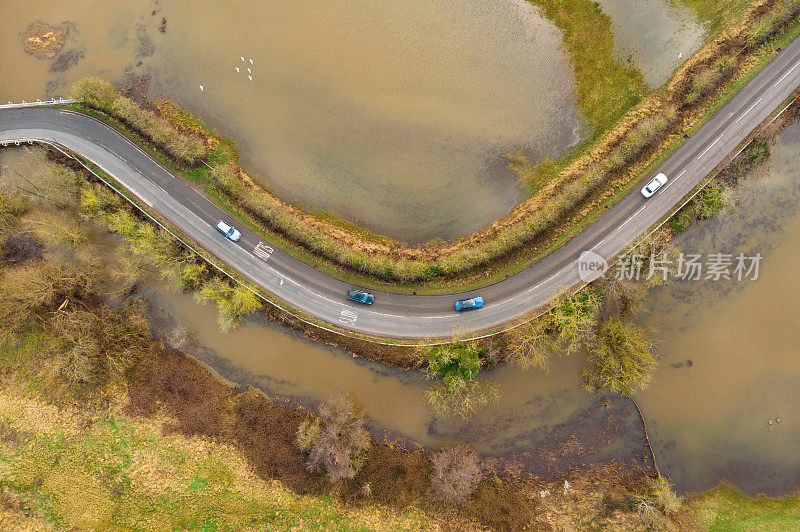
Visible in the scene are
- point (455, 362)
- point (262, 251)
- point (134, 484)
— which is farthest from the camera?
point (262, 251)

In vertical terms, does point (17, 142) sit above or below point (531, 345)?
above

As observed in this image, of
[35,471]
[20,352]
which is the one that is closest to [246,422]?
[35,471]

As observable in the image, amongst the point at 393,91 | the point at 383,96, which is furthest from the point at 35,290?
the point at 393,91

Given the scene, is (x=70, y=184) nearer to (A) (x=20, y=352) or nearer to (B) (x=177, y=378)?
(A) (x=20, y=352)

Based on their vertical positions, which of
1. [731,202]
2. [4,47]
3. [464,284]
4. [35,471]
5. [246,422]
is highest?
[4,47]

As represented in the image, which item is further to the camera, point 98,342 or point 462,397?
point 98,342

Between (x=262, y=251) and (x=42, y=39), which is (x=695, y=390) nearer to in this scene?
(x=262, y=251)

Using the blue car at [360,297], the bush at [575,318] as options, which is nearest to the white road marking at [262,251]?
the blue car at [360,297]
